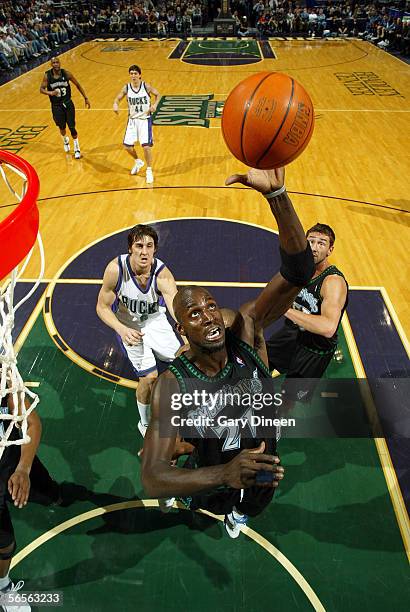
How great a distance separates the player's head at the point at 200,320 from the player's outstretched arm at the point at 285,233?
1.09 feet

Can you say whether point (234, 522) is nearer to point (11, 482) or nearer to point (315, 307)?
point (11, 482)

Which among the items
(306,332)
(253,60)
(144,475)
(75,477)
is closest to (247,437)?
(144,475)

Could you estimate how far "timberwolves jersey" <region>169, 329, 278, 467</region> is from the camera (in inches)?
90.7

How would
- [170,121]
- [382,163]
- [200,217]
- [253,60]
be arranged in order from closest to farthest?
[200,217] < [382,163] < [170,121] < [253,60]

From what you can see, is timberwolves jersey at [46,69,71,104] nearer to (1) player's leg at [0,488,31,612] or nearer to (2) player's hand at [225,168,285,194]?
(1) player's leg at [0,488,31,612]

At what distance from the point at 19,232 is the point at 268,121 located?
1.45 m

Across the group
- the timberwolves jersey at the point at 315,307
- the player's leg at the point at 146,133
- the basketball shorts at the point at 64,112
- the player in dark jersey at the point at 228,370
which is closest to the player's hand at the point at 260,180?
the player in dark jersey at the point at 228,370

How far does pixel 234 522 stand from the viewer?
122 inches

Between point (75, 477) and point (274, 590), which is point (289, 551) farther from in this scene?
point (75, 477)

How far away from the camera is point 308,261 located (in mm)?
2008

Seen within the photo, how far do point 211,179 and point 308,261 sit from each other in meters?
6.87

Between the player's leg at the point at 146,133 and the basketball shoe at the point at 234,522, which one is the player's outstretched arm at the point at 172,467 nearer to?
the basketball shoe at the point at 234,522

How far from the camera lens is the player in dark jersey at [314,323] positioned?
131 inches

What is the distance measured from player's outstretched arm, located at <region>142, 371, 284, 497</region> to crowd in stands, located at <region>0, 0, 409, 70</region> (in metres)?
22.9
